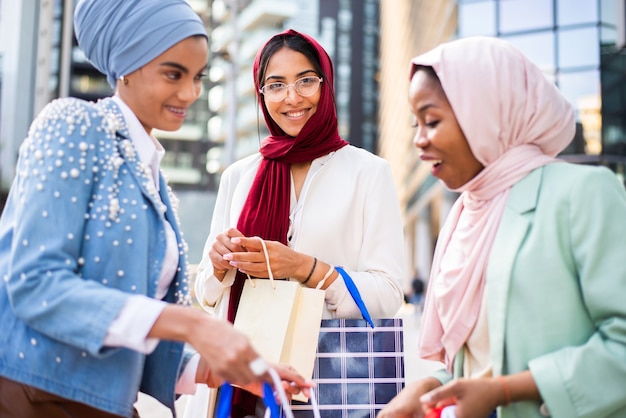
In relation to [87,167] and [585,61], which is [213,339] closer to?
[87,167]

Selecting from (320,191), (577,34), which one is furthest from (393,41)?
(320,191)

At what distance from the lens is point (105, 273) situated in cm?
167

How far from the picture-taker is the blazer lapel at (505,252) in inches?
70.9

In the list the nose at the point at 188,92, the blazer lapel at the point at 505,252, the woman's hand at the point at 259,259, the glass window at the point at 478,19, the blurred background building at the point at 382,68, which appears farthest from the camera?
the glass window at the point at 478,19

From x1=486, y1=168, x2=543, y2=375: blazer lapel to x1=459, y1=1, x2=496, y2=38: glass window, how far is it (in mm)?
20514

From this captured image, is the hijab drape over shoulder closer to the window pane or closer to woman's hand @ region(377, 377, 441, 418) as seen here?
woman's hand @ region(377, 377, 441, 418)

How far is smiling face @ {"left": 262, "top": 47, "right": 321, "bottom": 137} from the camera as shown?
2.93 m

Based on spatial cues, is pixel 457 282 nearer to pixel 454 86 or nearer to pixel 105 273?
pixel 454 86

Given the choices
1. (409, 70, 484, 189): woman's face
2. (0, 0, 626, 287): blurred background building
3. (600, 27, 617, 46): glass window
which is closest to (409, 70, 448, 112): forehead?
(409, 70, 484, 189): woman's face

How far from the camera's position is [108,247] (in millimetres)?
1670

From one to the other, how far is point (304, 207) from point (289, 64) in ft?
2.01

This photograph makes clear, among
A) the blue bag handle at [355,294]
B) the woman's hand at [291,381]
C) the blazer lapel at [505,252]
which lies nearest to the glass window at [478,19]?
the blue bag handle at [355,294]

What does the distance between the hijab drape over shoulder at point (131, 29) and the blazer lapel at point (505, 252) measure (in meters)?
0.98

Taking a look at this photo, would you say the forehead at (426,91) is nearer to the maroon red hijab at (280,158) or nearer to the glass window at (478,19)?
the maroon red hijab at (280,158)
